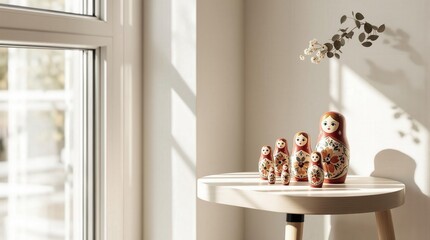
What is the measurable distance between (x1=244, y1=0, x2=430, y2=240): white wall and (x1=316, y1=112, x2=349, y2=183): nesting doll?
0.21 m

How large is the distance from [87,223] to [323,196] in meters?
0.76

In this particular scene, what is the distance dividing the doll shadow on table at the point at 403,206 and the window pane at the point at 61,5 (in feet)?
3.04

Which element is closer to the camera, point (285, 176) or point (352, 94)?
point (285, 176)

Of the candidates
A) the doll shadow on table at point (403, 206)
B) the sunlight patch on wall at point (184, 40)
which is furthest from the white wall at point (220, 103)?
the doll shadow on table at point (403, 206)

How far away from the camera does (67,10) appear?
1.86m

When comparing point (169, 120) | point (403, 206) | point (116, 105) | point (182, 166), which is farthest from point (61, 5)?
point (403, 206)

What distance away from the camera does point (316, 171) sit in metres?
1.65

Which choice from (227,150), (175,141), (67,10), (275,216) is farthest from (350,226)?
(67,10)

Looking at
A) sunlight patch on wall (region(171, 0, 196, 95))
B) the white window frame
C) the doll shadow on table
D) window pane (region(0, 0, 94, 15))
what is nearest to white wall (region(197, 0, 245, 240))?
sunlight patch on wall (region(171, 0, 196, 95))

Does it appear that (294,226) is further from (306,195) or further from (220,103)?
(220,103)

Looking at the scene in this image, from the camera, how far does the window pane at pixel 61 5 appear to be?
5.72 ft

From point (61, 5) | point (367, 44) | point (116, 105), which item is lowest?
point (116, 105)

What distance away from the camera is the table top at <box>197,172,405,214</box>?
1.54m

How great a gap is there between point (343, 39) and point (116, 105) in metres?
0.68
